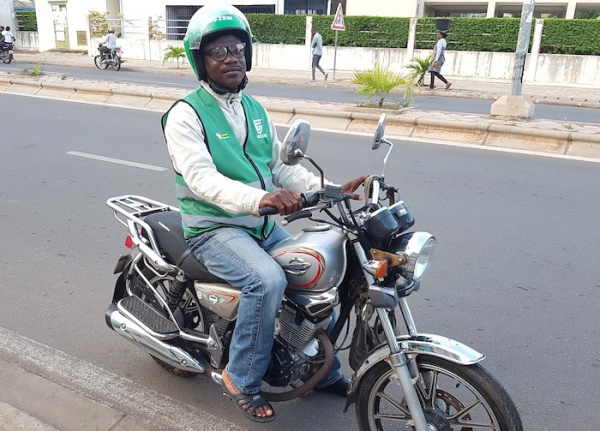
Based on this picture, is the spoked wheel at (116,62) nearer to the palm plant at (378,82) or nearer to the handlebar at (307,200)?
the palm plant at (378,82)

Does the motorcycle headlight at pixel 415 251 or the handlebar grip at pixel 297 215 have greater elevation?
the handlebar grip at pixel 297 215

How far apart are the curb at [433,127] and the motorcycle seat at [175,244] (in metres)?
7.15

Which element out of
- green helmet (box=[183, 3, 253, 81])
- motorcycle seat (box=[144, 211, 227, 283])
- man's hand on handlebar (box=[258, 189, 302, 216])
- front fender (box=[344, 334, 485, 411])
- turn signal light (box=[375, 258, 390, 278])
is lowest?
front fender (box=[344, 334, 485, 411])

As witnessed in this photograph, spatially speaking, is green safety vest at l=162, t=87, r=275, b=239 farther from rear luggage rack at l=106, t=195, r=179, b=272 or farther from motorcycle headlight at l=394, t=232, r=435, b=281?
motorcycle headlight at l=394, t=232, r=435, b=281

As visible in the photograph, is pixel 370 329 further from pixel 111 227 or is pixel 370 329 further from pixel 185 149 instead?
pixel 111 227

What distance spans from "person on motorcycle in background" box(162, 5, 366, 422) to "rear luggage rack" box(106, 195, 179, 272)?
0.24 m

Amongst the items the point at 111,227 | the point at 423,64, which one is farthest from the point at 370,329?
the point at 423,64

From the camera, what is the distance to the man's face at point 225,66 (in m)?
2.54

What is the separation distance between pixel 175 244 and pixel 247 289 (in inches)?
22.0

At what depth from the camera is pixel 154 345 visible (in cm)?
279

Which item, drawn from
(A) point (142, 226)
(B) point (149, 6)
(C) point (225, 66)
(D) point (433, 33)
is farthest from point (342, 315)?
(B) point (149, 6)

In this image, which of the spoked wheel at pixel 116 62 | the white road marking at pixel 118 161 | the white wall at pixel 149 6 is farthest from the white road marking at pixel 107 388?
the white wall at pixel 149 6

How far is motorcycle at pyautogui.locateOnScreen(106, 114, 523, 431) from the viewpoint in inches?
85.2

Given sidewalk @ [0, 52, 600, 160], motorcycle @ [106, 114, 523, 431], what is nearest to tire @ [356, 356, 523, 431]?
motorcycle @ [106, 114, 523, 431]
